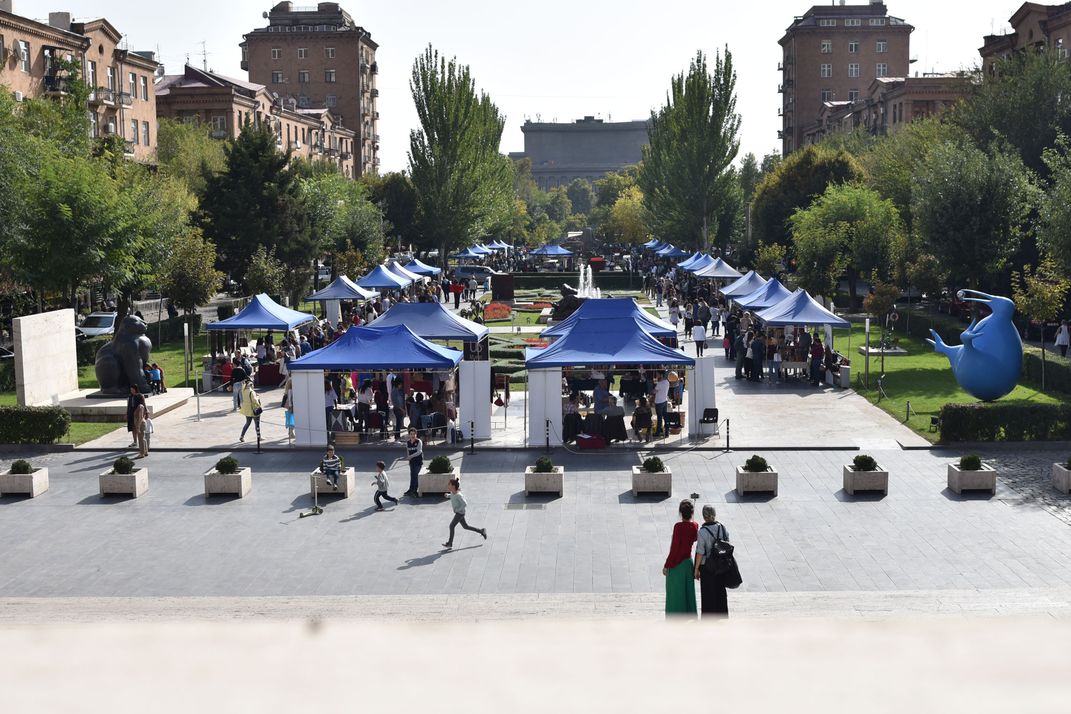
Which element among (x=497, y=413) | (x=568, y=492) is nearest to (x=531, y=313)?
(x=497, y=413)

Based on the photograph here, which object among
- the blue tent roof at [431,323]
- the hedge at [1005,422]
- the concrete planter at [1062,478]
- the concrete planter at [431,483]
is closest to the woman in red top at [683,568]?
the concrete planter at [431,483]

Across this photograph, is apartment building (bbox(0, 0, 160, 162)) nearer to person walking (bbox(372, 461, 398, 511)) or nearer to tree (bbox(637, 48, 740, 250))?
tree (bbox(637, 48, 740, 250))

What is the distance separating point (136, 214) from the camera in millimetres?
38094

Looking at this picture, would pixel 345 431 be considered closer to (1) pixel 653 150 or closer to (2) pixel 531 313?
(2) pixel 531 313

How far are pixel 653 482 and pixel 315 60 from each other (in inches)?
4057

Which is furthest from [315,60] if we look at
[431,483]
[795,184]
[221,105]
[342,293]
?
[431,483]

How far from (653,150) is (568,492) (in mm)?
69155

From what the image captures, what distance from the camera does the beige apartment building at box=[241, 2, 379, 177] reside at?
11388 centimetres

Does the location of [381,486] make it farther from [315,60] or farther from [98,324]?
[315,60]

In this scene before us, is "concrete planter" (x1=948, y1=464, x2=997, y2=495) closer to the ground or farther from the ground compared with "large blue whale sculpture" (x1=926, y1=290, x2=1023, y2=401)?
closer to the ground

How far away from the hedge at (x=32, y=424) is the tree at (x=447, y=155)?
48.5m

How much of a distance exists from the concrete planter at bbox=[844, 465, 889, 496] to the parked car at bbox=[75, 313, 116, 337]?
31.3 metres

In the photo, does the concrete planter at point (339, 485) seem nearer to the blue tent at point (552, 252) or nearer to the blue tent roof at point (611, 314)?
the blue tent roof at point (611, 314)

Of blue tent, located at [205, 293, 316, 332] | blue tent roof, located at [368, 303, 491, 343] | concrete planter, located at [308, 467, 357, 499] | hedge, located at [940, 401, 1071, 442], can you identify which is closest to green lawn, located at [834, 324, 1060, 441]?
hedge, located at [940, 401, 1071, 442]
